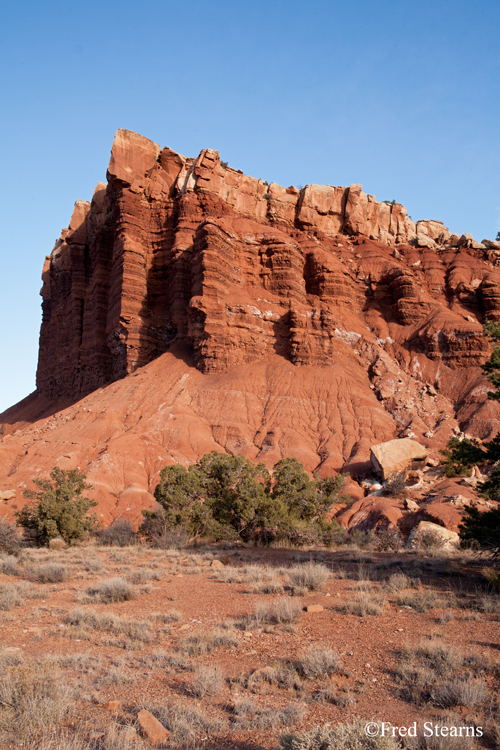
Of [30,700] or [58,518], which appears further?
[58,518]

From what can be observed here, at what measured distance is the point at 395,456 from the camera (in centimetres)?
3597

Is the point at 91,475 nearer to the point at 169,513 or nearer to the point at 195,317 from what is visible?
the point at 169,513

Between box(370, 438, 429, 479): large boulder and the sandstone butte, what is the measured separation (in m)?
2.73

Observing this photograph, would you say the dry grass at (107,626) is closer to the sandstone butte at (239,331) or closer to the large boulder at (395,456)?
the sandstone butte at (239,331)

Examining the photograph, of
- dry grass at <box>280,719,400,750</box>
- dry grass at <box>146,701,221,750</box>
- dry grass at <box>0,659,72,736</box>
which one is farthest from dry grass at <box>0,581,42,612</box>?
dry grass at <box>280,719,400,750</box>

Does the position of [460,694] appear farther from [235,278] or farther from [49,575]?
[235,278]

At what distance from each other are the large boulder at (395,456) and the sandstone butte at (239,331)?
2.73 metres

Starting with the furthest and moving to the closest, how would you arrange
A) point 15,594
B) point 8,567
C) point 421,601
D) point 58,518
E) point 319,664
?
point 58,518
point 8,567
point 15,594
point 421,601
point 319,664

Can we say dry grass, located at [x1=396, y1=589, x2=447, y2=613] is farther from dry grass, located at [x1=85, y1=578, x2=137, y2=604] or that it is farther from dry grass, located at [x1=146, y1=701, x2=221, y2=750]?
dry grass, located at [x1=85, y1=578, x2=137, y2=604]

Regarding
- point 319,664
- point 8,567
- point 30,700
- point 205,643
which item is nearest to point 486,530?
point 319,664

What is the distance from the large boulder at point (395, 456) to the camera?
1401 inches

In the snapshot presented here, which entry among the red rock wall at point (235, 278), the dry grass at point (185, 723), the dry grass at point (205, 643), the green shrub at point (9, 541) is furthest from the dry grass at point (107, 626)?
the red rock wall at point (235, 278)

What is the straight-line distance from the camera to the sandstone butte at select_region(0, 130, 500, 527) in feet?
137

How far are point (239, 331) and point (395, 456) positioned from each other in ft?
77.9
